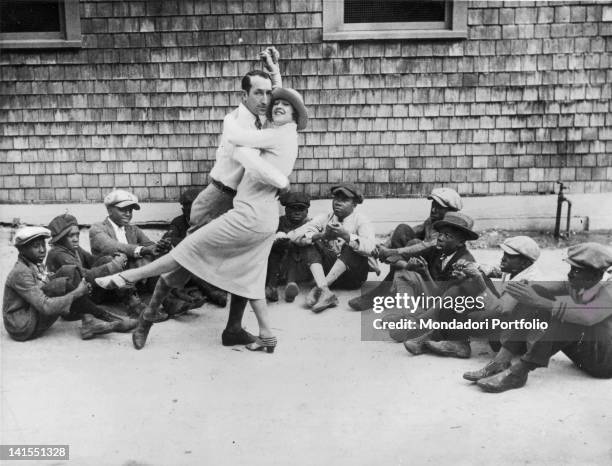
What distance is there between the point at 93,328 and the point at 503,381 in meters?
2.80

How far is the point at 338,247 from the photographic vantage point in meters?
6.03

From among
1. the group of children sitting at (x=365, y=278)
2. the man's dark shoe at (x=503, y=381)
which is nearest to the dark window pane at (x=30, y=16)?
the group of children sitting at (x=365, y=278)

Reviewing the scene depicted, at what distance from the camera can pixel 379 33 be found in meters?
6.99

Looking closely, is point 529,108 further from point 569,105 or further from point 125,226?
point 125,226

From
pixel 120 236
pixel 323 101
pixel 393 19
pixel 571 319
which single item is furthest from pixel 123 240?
pixel 393 19

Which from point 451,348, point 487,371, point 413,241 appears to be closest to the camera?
point 487,371

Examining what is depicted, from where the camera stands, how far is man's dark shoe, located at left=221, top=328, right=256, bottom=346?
16.0ft

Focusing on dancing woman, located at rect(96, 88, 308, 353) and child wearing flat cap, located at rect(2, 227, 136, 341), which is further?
child wearing flat cap, located at rect(2, 227, 136, 341)

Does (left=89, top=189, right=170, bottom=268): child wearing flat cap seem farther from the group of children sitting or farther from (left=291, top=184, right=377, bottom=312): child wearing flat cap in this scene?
(left=291, top=184, right=377, bottom=312): child wearing flat cap

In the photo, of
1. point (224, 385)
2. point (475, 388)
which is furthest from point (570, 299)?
point (224, 385)

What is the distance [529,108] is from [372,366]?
390 centimetres

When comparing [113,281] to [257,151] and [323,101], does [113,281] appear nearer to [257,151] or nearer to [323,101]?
[257,151]

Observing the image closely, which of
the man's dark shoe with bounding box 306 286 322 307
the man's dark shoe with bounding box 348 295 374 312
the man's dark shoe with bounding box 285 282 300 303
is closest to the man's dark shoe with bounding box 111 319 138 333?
the man's dark shoe with bounding box 285 282 300 303

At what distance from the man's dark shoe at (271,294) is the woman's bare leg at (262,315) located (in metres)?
0.98
